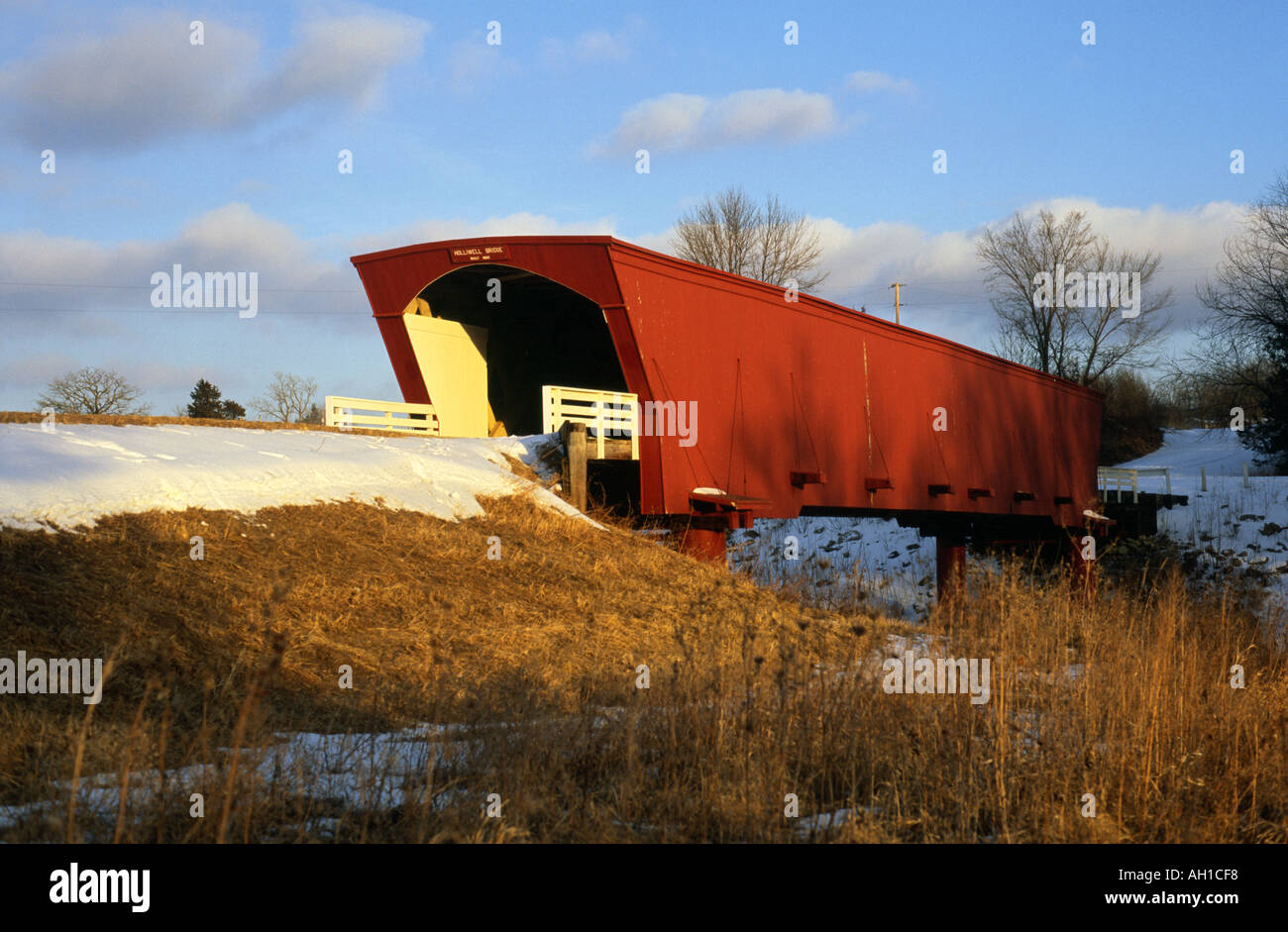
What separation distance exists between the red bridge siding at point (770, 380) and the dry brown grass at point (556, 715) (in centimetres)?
515

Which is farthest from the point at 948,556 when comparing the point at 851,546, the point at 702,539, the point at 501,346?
the point at 702,539

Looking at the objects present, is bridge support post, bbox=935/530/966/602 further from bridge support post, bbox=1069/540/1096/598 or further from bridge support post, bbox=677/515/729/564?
bridge support post, bbox=677/515/729/564

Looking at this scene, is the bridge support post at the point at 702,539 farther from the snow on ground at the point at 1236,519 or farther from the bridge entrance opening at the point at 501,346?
the snow on ground at the point at 1236,519

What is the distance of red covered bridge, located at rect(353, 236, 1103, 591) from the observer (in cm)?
1511

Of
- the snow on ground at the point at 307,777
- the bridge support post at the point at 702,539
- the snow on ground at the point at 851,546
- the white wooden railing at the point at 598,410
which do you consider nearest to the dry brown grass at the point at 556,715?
the snow on ground at the point at 307,777

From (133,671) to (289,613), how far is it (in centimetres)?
179

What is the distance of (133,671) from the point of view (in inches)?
291

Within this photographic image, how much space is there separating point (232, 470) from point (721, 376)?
745cm

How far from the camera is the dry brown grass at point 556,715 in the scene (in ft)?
15.8

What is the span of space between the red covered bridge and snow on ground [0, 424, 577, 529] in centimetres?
256

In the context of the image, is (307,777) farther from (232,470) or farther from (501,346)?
(501,346)

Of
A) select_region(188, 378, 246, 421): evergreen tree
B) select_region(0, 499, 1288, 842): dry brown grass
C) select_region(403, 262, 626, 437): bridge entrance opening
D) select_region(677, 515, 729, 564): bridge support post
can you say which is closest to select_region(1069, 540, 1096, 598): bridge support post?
select_region(403, 262, 626, 437): bridge entrance opening
